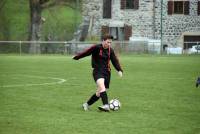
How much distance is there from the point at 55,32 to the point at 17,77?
1609 inches

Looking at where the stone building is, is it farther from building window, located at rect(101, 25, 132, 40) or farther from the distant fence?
the distant fence

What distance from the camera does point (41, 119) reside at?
1457cm

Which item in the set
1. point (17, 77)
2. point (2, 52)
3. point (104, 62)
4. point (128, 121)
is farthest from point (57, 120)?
point (2, 52)

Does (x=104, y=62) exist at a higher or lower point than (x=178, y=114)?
higher

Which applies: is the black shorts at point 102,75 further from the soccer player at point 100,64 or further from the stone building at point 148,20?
the stone building at point 148,20

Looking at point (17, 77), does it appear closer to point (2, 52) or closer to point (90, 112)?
point (90, 112)

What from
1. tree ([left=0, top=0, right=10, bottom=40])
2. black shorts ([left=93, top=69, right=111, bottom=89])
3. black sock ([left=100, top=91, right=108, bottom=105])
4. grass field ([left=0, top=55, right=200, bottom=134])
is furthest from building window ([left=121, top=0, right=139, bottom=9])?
black sock ([left=100, top=91, right=108, bottom=105])

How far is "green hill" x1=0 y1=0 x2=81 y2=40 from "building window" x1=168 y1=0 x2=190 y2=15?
31.0 ft

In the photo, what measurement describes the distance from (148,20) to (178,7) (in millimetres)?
3050

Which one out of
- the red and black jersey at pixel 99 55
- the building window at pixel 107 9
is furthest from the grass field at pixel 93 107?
the building window at pixel 107 9

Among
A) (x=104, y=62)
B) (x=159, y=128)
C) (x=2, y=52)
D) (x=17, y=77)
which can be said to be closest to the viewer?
(x=159, y=128)

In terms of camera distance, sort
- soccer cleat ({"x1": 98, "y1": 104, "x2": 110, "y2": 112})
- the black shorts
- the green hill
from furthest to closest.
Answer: the green hill < the black shorts < soccer cleat ({"x1": 98, "y1": 104, "x2": 110, "y2": 112})

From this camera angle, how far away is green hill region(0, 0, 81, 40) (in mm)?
68625

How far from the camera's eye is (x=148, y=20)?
227ft
